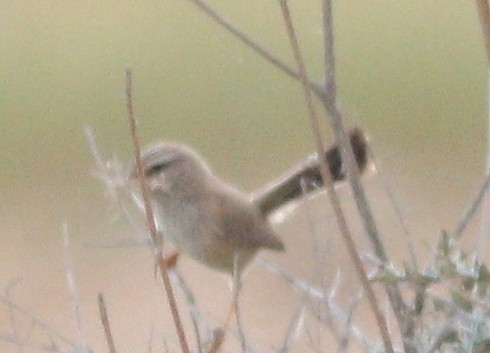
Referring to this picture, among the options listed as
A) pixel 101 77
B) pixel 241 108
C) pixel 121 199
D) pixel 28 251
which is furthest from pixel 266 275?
pixel 121 199

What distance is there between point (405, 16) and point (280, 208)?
4464mm

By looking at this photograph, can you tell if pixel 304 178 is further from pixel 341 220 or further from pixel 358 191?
pixel 341 220

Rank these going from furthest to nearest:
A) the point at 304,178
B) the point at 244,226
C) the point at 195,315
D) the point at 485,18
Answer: the point at 244,226 → the point at 304,178 → the point at 195,315 → the point at 485,18

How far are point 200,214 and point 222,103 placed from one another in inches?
181

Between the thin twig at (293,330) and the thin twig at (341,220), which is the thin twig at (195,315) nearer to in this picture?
the thin twig at (293,330)

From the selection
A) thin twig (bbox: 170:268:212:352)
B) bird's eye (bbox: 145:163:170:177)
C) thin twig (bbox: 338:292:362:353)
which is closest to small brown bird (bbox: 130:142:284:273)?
bird's eye (bbox: 145:163:170:177)

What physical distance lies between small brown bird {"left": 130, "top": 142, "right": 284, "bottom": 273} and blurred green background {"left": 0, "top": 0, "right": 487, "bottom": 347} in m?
3.04

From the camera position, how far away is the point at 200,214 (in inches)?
116

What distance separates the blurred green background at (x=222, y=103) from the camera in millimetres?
6562

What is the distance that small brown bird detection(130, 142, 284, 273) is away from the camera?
110 inches

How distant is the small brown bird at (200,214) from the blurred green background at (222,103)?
3.04 meters

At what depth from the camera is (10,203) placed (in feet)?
23.4

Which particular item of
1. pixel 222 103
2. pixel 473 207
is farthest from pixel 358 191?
pixel 222 103

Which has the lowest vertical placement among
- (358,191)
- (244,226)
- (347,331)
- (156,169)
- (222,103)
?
(222,103)
